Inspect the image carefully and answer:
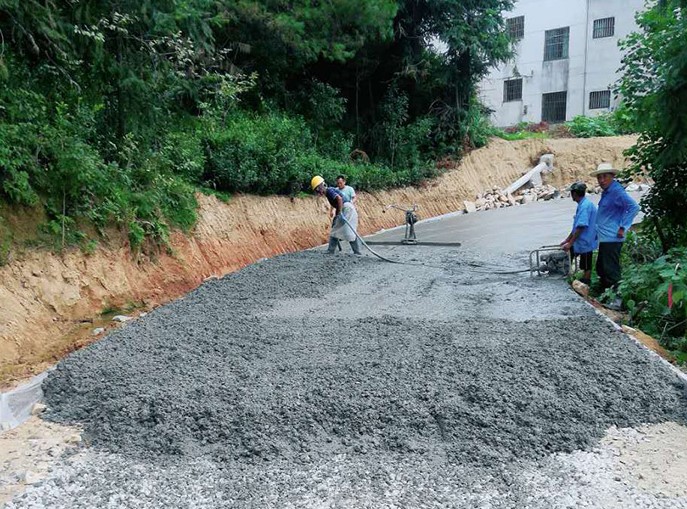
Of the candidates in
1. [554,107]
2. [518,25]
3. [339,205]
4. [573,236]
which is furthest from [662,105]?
[518,25]

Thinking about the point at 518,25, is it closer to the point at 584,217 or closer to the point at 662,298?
the point at 584,217

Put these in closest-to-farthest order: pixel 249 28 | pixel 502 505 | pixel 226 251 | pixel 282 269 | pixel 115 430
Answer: pixel 502 505 → pixel 115 430 → pixel 282 269 → pixel 226 251 → pixel 249 28

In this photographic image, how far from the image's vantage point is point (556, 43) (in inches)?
1169

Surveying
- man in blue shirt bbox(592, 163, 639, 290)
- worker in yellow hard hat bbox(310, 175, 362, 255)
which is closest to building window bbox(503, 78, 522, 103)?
worker in yellow hard hat bbox(310, 175, 362, 255)

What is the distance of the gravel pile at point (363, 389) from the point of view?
12.2 ft

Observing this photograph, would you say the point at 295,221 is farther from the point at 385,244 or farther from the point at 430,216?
the point at 430,216

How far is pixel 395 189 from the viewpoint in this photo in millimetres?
18391

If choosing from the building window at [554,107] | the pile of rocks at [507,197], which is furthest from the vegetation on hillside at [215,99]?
the building window at [554,107]

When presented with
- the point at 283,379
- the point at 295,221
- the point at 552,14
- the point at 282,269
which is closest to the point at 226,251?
the point at 282,269

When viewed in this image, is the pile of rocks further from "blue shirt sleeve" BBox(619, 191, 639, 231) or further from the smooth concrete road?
"blue shirt sleeve" BBox(619, 191, 639, 231)

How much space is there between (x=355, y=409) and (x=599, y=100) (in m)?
29.3

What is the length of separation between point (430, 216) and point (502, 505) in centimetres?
1638

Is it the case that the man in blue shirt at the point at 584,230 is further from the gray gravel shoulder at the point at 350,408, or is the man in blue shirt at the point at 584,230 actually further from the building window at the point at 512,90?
the building window at the point at 512,90

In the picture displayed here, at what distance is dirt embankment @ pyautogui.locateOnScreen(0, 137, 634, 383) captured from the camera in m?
6.38
